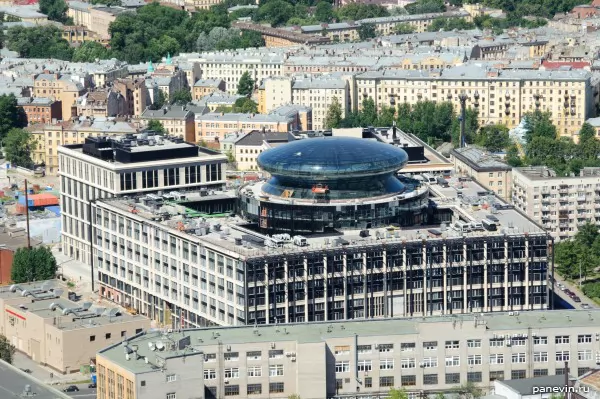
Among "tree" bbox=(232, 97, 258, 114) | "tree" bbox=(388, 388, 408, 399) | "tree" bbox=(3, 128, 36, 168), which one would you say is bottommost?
"tree" bbox=(388, 388, 408, 399)

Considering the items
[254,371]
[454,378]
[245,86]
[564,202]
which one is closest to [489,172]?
[564,202]

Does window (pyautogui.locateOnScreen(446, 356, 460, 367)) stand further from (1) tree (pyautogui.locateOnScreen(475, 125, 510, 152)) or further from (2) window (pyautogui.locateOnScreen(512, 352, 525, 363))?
(1) tree (pyautogui.locateOnScreen(475, 125, 510, 152))

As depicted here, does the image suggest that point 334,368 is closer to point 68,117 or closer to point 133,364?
point 133,364

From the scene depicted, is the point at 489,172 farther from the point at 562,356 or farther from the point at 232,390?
the point at 232,390

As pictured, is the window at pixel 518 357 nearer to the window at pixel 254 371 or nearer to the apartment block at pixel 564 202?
the window at pixel 254 371

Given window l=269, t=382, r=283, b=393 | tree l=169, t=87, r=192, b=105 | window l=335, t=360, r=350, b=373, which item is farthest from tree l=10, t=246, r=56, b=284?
tree l=169, t=87, r=192, b=105

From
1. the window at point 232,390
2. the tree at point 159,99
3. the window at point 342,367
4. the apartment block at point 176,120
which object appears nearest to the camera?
the window at point 232,390

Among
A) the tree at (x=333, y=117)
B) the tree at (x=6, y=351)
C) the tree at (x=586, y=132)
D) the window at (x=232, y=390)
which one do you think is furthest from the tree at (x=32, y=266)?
the tree at (x=333, y=117)
